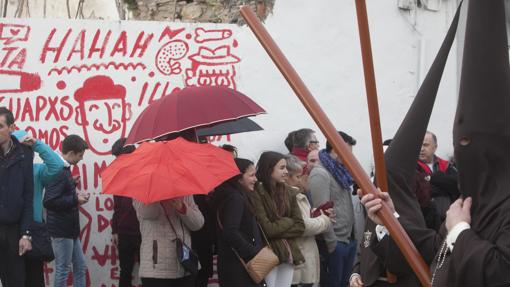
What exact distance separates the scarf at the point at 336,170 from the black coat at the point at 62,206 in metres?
2.51

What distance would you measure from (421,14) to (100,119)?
405 cm

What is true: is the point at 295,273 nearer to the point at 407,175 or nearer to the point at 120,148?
the point at 120,148

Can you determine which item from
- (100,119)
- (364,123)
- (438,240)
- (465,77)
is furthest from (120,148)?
(465,77)

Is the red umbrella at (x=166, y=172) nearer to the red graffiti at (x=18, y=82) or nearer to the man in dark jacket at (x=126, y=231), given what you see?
the man in dark jacket at (x=126, y=231)

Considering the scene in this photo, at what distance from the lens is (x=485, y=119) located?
→ 3.53m

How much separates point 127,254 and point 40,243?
3.45 feet

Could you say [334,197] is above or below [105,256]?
above

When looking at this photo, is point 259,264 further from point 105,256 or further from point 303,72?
point 303,72

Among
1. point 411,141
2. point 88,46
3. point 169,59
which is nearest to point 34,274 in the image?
point 88,46

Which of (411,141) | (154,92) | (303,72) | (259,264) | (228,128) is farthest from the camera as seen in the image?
(303,72)

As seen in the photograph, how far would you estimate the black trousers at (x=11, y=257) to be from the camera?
6.54 m

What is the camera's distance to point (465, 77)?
3646 mm

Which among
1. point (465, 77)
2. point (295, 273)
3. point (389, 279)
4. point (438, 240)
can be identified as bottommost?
point (295, 273)

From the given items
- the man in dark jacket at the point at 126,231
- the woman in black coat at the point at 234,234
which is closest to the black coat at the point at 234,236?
the woman in black coat at the point at 234,234
